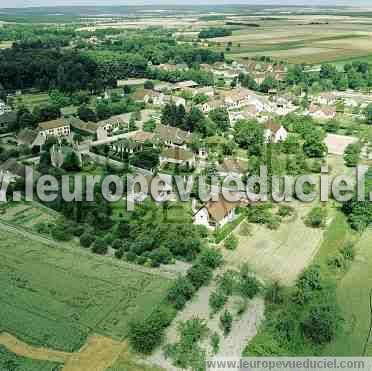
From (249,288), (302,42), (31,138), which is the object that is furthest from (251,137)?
(302,42)

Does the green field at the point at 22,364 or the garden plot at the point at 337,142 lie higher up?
the garden plot at the point at 337,142

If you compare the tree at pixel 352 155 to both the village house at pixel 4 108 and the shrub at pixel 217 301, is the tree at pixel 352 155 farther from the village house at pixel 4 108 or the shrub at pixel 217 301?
the village house at pixel 4 108

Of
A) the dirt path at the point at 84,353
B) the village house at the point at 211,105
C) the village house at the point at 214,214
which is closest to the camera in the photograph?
the dirt path at the point at 84,353

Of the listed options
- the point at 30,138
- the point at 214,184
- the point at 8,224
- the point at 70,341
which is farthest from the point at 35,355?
the point at 30,138

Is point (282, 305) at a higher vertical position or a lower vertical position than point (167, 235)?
lower

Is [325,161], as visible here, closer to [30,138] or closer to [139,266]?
[139,266]

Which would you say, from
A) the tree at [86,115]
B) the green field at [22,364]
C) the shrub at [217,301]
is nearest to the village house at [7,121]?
the tree at [86,115]

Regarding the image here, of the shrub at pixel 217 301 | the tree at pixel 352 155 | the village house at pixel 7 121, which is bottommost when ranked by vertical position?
the shrub at pixel 217 301

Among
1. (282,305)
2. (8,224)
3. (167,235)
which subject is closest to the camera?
(282,305)
